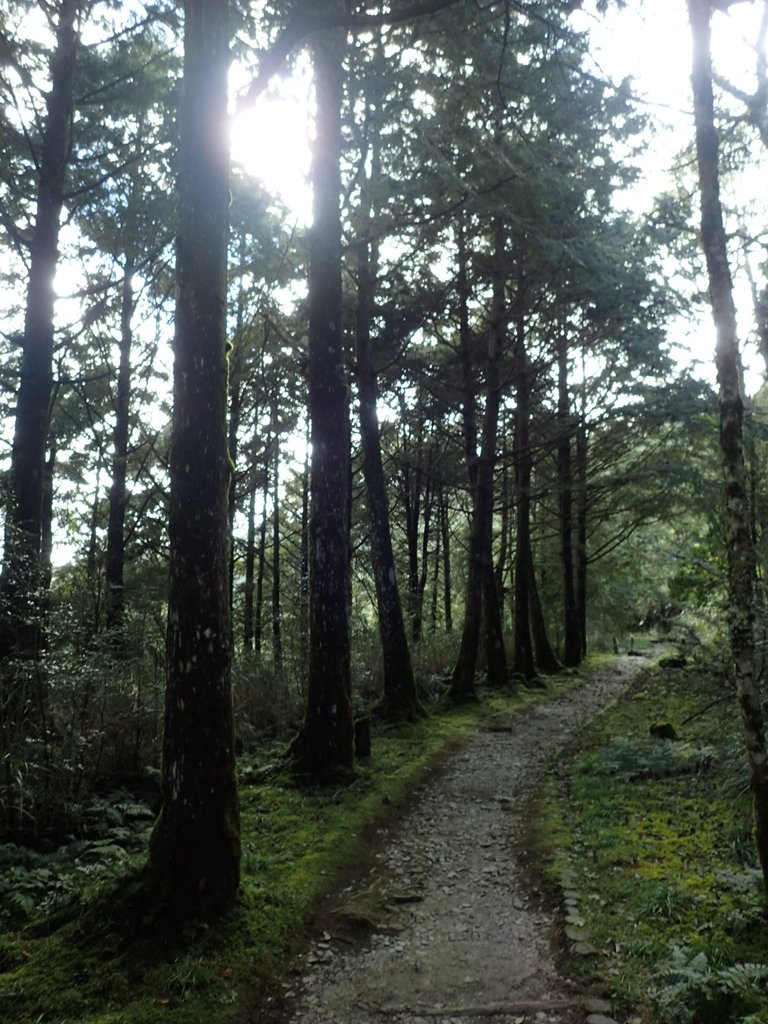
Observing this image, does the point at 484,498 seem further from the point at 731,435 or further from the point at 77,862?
the point at 77,862

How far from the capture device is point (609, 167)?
11359 millimetres

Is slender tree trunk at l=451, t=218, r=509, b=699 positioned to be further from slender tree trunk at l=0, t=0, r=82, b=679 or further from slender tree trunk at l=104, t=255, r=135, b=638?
slender tree trunk at l=0, t=0, r=82, b=679

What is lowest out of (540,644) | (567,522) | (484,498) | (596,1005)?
(596,1005)

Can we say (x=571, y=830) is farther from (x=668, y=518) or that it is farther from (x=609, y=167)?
(x=668, y=518)

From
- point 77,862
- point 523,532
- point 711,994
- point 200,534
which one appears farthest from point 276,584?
point 711,994

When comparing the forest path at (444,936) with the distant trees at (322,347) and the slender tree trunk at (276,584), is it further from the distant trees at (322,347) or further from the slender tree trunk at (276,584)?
the slender tree trunk at (276,584)

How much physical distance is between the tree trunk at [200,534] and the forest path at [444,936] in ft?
3.06

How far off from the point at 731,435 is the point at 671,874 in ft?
10.8

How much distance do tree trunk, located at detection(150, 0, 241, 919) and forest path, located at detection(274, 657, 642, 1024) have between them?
933mm

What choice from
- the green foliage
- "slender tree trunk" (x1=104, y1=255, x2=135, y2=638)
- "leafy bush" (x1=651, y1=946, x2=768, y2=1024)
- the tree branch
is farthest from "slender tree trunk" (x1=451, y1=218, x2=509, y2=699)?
"leafy bush" (x1=651, y1=946, x2=768, y2=1024)

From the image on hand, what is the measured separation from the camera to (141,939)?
436 cm

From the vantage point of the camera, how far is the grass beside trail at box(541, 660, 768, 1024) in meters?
3.73

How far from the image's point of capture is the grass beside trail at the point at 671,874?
373 cm

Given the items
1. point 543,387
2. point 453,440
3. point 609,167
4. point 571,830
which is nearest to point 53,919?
point 571,830
